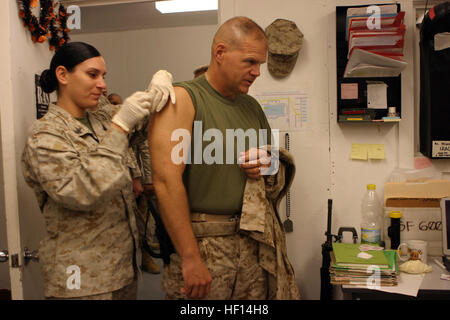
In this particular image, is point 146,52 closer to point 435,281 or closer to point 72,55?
point 72,55

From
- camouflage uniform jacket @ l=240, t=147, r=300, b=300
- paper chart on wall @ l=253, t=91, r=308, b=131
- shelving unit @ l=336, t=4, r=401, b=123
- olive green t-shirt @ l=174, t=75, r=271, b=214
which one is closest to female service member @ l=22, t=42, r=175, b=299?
olive green t-shirt @ l=174, t=75, r=271, b=214

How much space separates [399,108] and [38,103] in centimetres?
162

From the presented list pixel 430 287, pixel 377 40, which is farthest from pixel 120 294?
pixel 377 40

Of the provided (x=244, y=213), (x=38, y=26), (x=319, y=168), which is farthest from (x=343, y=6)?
(x=38, y=26)

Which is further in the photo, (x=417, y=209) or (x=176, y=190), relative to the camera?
(x=417, y=209)

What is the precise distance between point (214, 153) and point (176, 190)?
0.16 meters

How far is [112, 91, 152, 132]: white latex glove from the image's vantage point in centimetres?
97

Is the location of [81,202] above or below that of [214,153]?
below

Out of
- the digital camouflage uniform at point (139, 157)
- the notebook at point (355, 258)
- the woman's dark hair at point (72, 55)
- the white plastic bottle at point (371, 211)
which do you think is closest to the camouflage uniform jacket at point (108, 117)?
the digital camouflage uniform at point (139, 157)

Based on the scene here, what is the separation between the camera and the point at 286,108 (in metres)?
1.84

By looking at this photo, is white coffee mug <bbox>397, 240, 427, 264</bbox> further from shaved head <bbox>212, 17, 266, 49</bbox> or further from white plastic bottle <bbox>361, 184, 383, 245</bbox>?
shaved head <bbox>212, 17, 266, 49</bbox>

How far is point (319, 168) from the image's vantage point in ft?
Answer: 6.06

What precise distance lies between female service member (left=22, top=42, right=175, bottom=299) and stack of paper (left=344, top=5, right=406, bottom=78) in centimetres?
96
